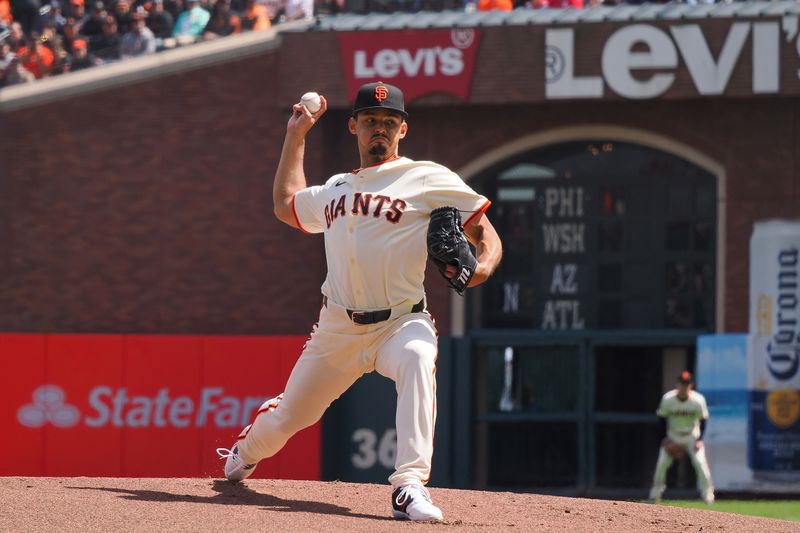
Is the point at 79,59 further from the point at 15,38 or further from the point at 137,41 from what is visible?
the point at 15,38

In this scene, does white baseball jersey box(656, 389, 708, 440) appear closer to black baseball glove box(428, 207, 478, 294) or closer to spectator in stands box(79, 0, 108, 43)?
spectator in stands box(79, 0, 108, 43)

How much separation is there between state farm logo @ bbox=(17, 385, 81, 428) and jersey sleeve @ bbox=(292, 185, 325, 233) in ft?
37.9

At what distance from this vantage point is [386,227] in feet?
22.9

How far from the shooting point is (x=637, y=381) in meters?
19.5

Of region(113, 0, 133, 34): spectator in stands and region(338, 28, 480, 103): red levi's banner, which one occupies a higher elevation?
region(113, 0, 133, 34): spectator in stands

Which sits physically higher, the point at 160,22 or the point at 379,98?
the point at 160,22

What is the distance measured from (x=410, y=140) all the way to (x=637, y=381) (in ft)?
14.9

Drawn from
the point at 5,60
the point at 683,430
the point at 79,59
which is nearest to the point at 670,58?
the point at 683,430

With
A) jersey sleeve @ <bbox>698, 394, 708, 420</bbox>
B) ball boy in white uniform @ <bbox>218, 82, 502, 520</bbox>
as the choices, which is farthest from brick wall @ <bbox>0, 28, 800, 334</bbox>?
ball boy in white uniform @ <bbox>218, 82, 502, 520</bbox>

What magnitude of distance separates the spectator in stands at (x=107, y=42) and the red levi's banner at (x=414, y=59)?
3614 mm

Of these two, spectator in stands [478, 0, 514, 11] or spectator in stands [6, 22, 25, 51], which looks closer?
spectator in stands [478, 0, 514, 11]

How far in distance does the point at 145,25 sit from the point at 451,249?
15.2 m

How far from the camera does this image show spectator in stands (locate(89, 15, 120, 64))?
20553mm

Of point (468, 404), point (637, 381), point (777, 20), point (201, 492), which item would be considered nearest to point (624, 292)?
point (637, 381)
